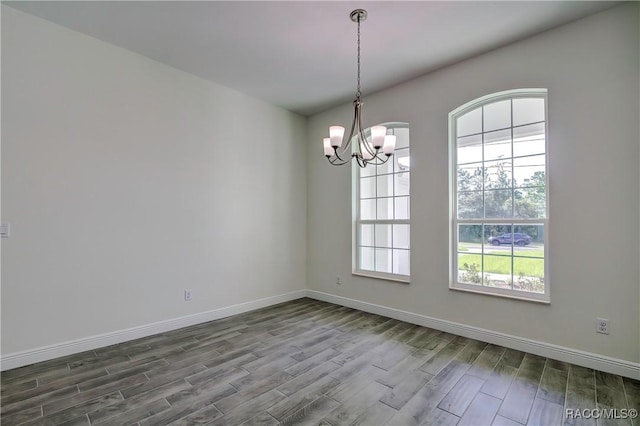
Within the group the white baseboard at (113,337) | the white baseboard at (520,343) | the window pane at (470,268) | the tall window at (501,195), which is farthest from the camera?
the window pane at (470,268)

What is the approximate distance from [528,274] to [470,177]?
1181 mm

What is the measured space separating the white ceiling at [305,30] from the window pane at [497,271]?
2243mm

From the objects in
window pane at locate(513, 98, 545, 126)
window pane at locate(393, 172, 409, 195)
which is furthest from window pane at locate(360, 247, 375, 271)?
window pane at locate(513, 98, 545, 126)

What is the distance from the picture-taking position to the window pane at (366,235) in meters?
4.40

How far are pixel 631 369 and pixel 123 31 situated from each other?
5377mm

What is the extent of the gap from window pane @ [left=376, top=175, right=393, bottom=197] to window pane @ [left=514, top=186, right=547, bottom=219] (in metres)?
1.52

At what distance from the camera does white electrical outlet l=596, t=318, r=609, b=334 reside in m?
2.50

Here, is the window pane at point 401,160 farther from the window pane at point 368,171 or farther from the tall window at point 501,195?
the tall window at point 501,195

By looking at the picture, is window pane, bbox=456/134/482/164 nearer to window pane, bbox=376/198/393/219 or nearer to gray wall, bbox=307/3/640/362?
gray wall, bbox=307/3/640/362

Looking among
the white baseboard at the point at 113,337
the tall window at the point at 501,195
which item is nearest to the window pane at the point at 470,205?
the tall window at the point at 501,195

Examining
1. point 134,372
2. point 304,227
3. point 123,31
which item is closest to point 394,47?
point 123,31

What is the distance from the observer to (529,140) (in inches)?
119

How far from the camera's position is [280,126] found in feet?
15.6

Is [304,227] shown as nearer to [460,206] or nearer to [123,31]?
[460,206]
